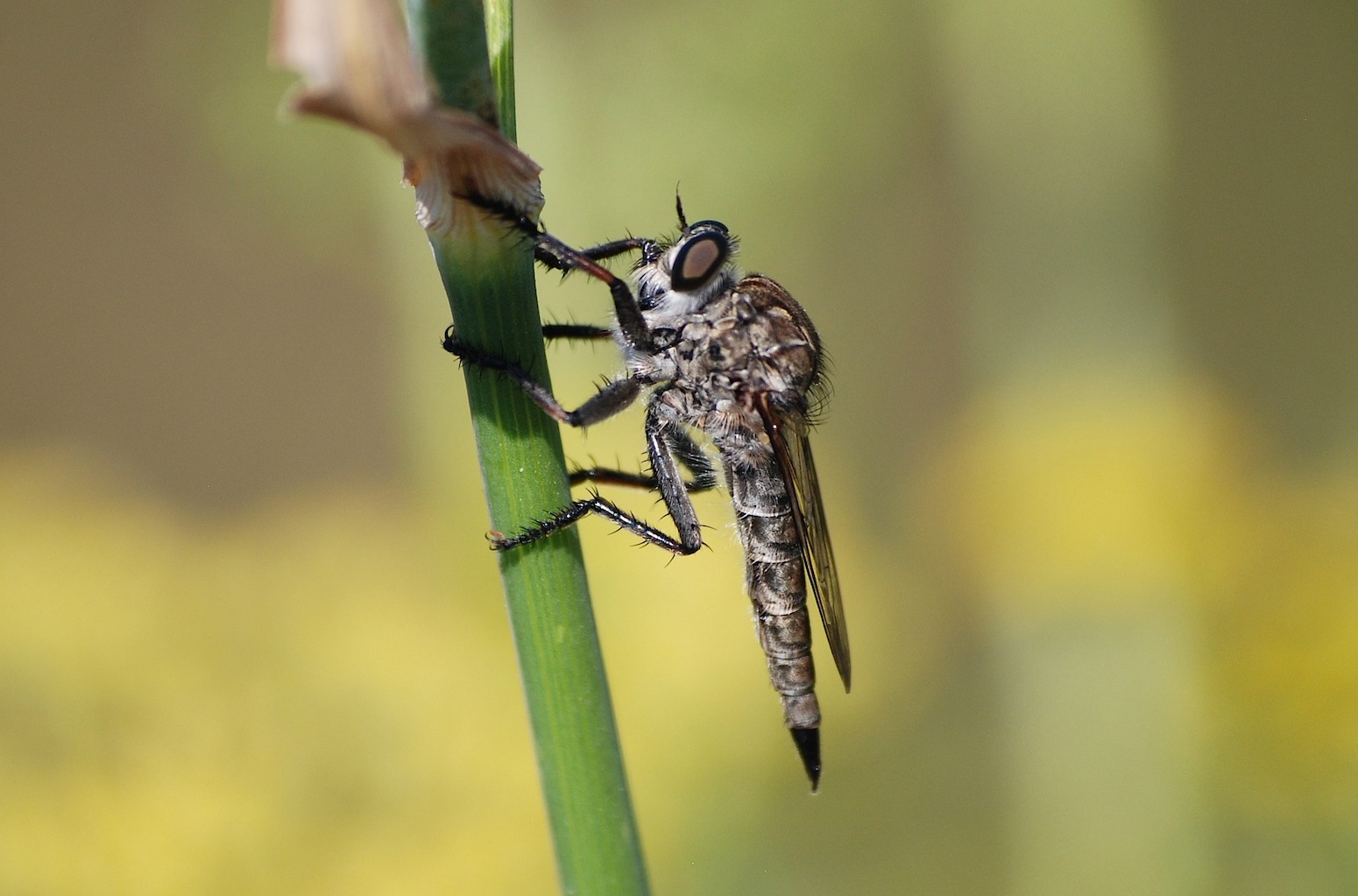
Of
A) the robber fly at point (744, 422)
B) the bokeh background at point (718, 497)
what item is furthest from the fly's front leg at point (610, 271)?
the bokeh background at point (718, 497)

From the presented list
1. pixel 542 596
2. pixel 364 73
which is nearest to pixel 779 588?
pixel 542 596

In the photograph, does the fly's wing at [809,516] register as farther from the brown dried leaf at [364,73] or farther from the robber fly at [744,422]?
the brown dried leaf at [364,73]

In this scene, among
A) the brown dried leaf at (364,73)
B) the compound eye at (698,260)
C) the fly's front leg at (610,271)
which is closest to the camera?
the brown dried leaf at (364,73)

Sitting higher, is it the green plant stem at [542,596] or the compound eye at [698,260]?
the compound eye at [698,260]

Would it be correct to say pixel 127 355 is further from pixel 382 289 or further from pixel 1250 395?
pixel 1250 395

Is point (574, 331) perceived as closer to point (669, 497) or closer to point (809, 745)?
point (669, 497)

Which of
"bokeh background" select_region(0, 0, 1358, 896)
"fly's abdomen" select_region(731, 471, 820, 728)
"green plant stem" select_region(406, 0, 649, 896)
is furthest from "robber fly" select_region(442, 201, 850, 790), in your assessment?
"green plant stem" select_region(406, 0, 649, 896)

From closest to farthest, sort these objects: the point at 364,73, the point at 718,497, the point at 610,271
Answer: the point at 364,73 → the point at 610,271 → the point at 718,497

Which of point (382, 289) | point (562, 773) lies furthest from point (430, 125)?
point (382, 289)
